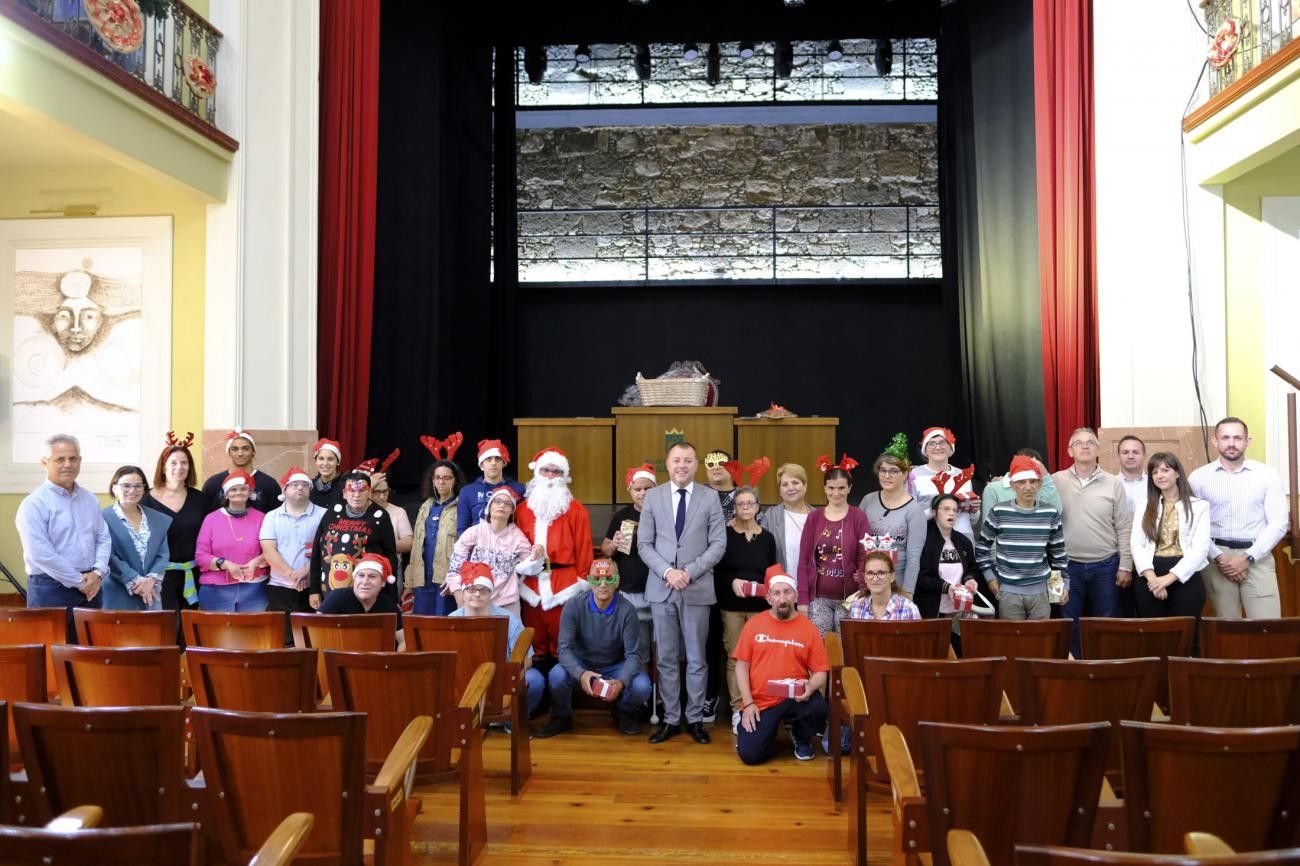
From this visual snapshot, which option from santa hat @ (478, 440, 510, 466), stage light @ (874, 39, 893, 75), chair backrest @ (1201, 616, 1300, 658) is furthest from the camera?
stage light @ (874, 39, 893, 75)

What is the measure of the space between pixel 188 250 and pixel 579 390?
5717mm

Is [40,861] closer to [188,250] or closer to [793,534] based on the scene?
[793,534]

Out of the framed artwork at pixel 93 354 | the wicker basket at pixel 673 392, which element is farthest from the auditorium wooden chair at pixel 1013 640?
the framed artwork at pixel 93 354

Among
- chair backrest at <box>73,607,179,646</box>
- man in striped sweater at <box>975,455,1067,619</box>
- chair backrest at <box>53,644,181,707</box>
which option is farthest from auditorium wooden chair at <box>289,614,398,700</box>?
man in striped sweater at <box>975,455,1067,619</box>

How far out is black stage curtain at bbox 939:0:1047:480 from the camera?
824cm

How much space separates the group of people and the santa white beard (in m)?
0.06

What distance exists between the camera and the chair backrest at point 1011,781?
2154 mm

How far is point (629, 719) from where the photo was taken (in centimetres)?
500

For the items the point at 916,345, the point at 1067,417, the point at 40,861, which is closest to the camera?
the point at 40,861

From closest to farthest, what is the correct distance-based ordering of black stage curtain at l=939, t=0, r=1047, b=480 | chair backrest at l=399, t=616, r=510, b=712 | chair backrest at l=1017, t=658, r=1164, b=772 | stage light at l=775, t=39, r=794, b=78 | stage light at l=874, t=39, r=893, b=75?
chair backrest at l=1017, t=658, r=1164, b=772 < chair backrest at l=399, t=616, r=510, b=712 < black stage curtain at l=939, t=0, r=1047, b=480 < stage light at l=775, t=39, r=794, b=78 < stage light at l=874, t=39, r=893, b=75

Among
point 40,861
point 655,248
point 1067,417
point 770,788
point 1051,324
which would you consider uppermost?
point 655,248

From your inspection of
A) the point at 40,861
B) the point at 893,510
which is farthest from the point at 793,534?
the point at 40,861

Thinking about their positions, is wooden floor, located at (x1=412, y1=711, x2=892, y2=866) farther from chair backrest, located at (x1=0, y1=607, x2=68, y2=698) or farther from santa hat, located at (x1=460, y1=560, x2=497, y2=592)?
chair backrest, located at (x1=0, y1=607, x2=68, y2=698)

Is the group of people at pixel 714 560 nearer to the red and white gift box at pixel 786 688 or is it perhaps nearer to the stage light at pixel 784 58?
the red and white gift box at pixel 786 688
